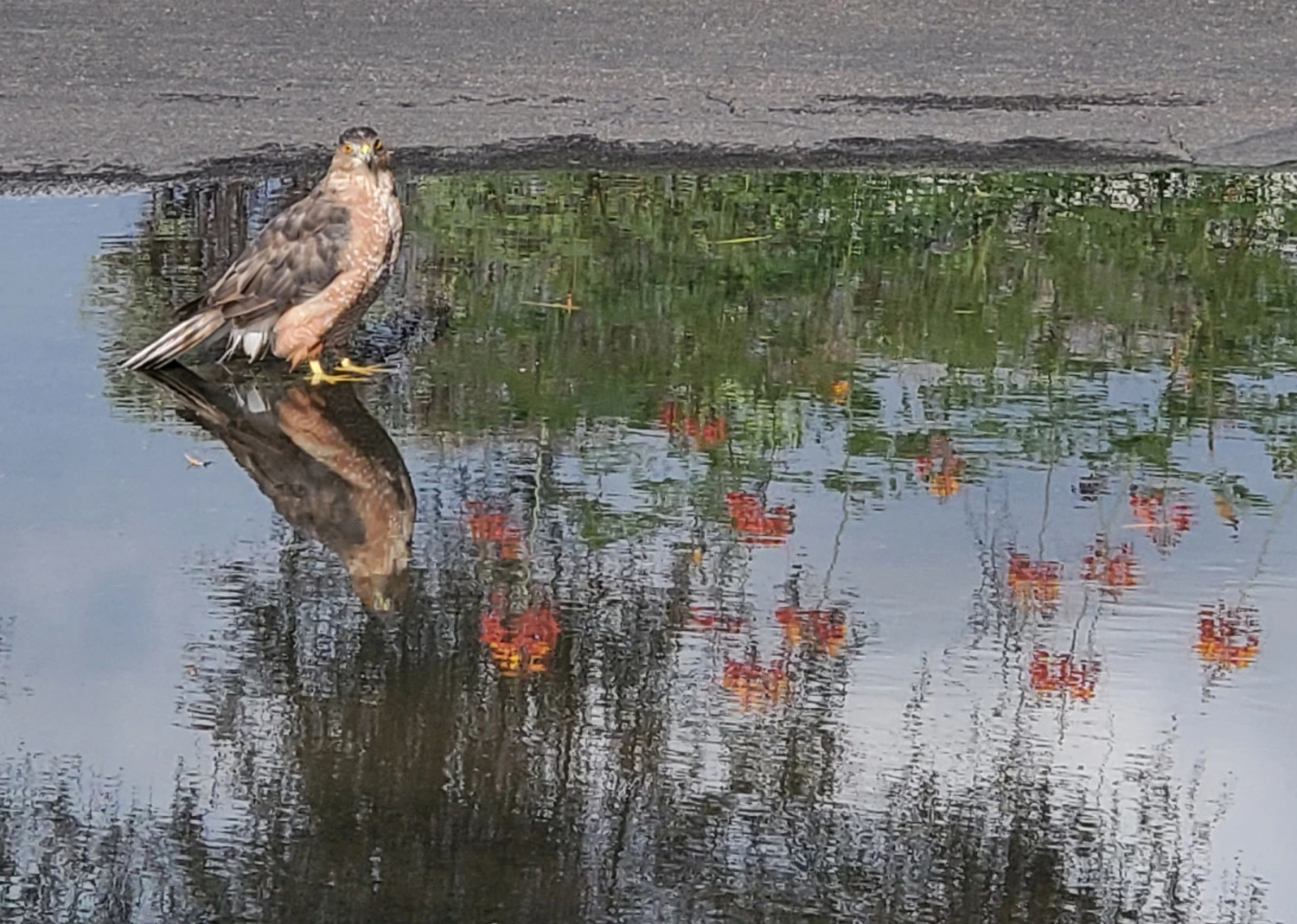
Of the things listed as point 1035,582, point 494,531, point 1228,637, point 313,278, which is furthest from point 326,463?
point 1228,637

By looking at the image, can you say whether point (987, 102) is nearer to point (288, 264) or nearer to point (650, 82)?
point (650, 82)

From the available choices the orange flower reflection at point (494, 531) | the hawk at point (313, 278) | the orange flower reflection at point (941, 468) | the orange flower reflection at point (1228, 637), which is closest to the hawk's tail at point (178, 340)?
the hawk at point (313, 278)

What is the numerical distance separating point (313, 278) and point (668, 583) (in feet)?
5.70

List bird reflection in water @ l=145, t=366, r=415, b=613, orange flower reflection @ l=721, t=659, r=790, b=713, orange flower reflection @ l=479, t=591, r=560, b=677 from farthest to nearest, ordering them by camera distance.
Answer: bird reflection in water @ l=145, t=366, r=415, b=613, orange flower reflection @ l=479, t=591, r=560, b=677, orange flower reflection @ l=721, t=659, r=790, b=713

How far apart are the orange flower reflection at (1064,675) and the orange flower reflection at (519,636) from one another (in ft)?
2.97

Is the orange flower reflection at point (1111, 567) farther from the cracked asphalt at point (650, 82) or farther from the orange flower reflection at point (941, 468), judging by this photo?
the cracked asphalt at point (650, 82)

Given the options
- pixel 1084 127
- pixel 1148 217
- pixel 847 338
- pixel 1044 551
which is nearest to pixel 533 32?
pixel 1084 127

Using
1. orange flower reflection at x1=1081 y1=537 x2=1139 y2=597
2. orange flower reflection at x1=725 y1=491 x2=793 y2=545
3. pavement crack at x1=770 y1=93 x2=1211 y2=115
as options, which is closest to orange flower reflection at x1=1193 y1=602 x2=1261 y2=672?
orange flower reflection at x1=1081 y1=537 x2=1139 y2=597

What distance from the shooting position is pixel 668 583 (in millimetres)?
4652

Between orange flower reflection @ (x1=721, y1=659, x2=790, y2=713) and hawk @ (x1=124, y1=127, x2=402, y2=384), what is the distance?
202cm

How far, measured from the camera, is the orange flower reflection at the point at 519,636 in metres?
4.30

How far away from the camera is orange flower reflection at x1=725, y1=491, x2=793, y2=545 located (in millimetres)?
4891

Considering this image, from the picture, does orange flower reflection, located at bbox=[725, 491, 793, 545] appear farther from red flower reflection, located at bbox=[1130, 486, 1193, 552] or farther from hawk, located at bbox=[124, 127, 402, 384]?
hawk, located at bbox=[124, 127, 402, 384]

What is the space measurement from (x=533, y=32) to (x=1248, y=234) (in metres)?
4.04
